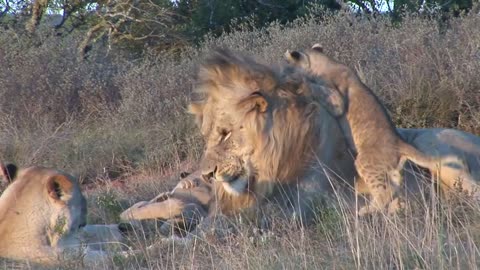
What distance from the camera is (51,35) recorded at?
14.7 metres

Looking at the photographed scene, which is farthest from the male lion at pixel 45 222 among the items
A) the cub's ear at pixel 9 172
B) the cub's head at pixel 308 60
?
the cub's head at pixel 308 60

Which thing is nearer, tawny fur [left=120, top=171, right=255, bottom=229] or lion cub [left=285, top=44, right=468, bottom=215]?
lion cub [left=285, top=44, right=468, bottom=215]

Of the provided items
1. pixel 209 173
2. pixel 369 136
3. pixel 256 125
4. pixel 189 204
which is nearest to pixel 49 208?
pixel 209 173

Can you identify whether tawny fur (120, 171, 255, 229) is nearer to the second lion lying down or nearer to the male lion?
the second lion lying down

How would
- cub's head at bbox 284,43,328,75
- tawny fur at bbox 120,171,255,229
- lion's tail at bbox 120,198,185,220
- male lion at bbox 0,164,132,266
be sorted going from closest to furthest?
1. male lion at bbox 0,164,132,266
2. tawny fur at bbox 120,171,255,229
3. cub's head at bbox 284,43,328,75
4. lion's tail at bbox 120,198,185,220

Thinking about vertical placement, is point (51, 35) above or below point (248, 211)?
above

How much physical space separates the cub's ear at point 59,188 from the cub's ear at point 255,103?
121 cm

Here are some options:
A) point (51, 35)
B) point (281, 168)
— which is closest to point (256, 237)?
point (281, 168)

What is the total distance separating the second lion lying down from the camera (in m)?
6.25

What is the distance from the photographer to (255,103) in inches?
245

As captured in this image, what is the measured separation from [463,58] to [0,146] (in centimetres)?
505

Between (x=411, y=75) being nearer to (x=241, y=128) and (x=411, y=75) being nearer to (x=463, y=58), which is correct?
(x=463, y=58)

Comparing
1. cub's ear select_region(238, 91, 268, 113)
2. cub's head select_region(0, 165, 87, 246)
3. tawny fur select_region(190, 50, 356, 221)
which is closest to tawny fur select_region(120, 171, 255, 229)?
tawny fur select_region(190, 50, 356, 221)

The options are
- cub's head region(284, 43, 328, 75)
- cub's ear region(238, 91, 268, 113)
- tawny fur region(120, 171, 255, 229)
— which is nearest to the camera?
cub's ear region(238, 91, 268, 113)
